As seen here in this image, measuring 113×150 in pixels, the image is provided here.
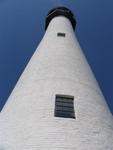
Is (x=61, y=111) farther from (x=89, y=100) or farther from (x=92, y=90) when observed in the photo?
(x=92, y=90)

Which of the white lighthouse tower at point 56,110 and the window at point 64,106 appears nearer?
the white lighthouse tower at point 56,110

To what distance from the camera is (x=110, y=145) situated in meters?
10.0

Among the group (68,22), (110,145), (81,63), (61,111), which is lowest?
(110,145)

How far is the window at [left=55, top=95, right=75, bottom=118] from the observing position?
10766 millimetres

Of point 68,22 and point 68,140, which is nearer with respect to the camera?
point 68,140

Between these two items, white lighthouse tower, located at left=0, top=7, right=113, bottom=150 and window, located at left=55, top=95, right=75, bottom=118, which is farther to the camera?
window, located at left=55, top=95, right=75, bottom=118

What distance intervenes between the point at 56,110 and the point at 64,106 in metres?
0.48

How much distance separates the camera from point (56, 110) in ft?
35.8

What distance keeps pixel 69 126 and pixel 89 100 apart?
177 centimetres

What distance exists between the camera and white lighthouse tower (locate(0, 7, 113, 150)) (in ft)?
31.6

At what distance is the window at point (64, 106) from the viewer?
35.3 ft

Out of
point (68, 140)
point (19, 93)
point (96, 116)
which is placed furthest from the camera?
point (19, 93)

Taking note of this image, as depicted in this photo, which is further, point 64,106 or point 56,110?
point 64,106

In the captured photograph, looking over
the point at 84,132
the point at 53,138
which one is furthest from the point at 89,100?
the point at 53,138
